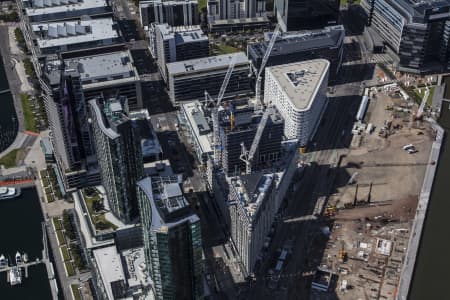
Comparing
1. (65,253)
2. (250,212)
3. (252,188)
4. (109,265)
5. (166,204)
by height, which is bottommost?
(65,253)

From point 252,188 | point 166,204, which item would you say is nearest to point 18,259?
point 166,204

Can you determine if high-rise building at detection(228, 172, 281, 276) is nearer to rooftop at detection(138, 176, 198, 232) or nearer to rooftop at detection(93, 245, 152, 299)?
rooftop at detection(93, 245, 152, 299)

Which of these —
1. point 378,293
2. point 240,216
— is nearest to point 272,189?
point 240,216

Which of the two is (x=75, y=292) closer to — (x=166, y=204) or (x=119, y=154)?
(x=119, y=154)

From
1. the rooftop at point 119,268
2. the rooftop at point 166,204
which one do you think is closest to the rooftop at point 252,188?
the rooftop at point 119,268

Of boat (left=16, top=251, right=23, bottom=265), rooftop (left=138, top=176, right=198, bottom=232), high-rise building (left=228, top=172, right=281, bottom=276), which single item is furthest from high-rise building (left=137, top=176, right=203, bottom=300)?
boat (left=16, top=251, right=23, bottom=265)

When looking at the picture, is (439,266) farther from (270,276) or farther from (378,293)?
(270,276)

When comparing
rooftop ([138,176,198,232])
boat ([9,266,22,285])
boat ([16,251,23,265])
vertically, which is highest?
rooftop ([138,176,198,232])
